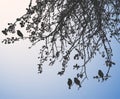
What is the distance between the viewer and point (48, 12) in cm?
378

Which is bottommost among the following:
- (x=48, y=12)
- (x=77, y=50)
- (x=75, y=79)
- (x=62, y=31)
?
(x=75, y=79)

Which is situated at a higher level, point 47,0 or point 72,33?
point 47,0

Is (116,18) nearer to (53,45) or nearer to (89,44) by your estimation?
(89,44)

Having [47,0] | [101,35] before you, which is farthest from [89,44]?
[47,0]

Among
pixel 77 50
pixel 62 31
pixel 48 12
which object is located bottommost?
pixel 77 50

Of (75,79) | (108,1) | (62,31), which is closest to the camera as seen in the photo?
(75,79)

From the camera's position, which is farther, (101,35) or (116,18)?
(116,18)

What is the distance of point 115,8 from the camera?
3.95 meters

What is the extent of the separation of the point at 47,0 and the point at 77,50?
0.71 m

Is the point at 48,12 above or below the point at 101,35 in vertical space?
above

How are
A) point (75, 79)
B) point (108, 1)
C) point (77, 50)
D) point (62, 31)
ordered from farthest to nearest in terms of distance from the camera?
point (108, 1), point (62, 31), point (77, 50), point (75, 79)

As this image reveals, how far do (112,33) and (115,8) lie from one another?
41 cm

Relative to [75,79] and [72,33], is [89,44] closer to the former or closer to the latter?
[72,33]

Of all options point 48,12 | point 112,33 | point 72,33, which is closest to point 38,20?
point 48,12
